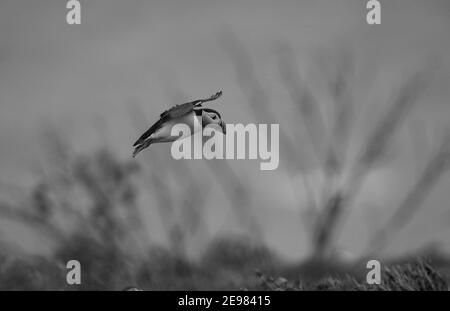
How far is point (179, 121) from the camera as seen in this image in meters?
5.07

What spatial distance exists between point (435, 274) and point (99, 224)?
6088 mm

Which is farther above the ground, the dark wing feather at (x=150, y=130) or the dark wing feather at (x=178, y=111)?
the dark wing feather at (x=178, y=111)

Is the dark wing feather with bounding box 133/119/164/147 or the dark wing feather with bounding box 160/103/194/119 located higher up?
the dark wing feather with bounding box 160/103/194/119

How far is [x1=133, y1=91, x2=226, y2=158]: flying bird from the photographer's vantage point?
4922mm

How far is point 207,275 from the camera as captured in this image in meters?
9.90

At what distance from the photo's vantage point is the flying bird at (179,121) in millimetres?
4922

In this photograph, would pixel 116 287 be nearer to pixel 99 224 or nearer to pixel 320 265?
pixel 99 224
